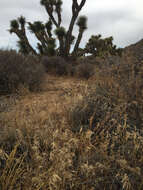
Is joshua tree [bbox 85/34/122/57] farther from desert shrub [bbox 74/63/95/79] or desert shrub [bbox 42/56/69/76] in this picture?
desert shrub [bbox 74/63/95/79]

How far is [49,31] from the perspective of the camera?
1580 centimetres

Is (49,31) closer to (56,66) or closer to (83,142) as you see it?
(56,66)

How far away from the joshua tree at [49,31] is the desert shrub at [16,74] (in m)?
7.60

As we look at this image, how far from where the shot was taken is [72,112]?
305 cm

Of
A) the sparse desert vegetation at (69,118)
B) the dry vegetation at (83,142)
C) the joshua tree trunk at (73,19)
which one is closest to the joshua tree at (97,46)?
the sparse desert vegetation at (69,118)

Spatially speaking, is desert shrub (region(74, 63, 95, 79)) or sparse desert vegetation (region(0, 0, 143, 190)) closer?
sparse desert vegetation (region(0, 0, 143, 190))

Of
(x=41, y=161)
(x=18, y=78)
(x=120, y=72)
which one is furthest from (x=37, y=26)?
(x=41, y=161)

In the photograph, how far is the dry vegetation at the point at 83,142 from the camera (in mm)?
1518

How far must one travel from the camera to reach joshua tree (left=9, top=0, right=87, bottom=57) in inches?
539

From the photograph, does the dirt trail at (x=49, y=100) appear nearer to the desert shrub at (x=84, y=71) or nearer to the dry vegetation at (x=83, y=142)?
the dry vegetation at (x=83, y=142)

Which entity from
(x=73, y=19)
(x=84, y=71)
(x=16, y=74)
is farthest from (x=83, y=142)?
(x=73, y=19)

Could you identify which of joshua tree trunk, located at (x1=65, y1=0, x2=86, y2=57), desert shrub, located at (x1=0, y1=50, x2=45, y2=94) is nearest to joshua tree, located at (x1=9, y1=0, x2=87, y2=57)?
joshua tree trunk, located at (x1=65, y1=0, x2=86, y2=57)

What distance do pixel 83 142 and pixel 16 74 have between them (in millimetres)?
4528

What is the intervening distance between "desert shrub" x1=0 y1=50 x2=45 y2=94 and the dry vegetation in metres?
1.33
